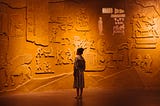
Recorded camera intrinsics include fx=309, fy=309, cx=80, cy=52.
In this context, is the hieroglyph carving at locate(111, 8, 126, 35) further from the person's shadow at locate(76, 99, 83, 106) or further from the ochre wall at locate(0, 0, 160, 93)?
the person's shadow at locate(76, 99, 83, 106)

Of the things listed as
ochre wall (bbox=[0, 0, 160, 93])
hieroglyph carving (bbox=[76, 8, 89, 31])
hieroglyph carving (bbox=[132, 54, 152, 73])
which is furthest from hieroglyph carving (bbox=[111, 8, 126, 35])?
hieroglyph carving (bbox=[132, 54, 152, 73])

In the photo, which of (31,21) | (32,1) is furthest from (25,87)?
(32,1)

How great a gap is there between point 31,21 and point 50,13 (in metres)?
1.10

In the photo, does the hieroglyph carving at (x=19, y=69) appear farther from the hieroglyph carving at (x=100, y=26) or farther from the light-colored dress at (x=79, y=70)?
the hieroglyph carving at (x=100, y=26)

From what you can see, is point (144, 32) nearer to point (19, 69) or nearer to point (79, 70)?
point (79, 70)

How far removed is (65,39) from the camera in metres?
13.1

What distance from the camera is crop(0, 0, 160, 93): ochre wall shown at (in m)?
12.4

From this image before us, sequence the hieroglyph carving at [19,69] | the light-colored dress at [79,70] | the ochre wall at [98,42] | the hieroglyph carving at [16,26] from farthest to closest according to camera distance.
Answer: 1. the ochre wall at [98,42]
2. the hieroglyph carving at [16,26]
3. the hieroglyph carving at [19,69]
4. the light-colored dress at [79,70]

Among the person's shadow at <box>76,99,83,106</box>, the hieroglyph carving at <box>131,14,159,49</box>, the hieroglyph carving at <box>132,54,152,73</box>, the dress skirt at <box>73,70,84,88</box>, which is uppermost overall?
the hieroglyph carving at <box>131,14,159,49</box>

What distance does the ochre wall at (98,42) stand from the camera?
40.7 feet

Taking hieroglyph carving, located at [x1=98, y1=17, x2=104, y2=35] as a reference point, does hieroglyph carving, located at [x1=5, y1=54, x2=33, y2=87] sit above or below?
below

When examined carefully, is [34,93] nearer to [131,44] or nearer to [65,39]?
[65,39]

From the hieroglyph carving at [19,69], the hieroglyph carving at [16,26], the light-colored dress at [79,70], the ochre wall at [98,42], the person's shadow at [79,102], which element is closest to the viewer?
the person's shadow at [79,102]

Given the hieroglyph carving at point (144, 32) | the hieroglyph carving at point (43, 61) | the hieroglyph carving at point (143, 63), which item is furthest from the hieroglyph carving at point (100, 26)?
the hieroglyph carving at point (43, 61)
